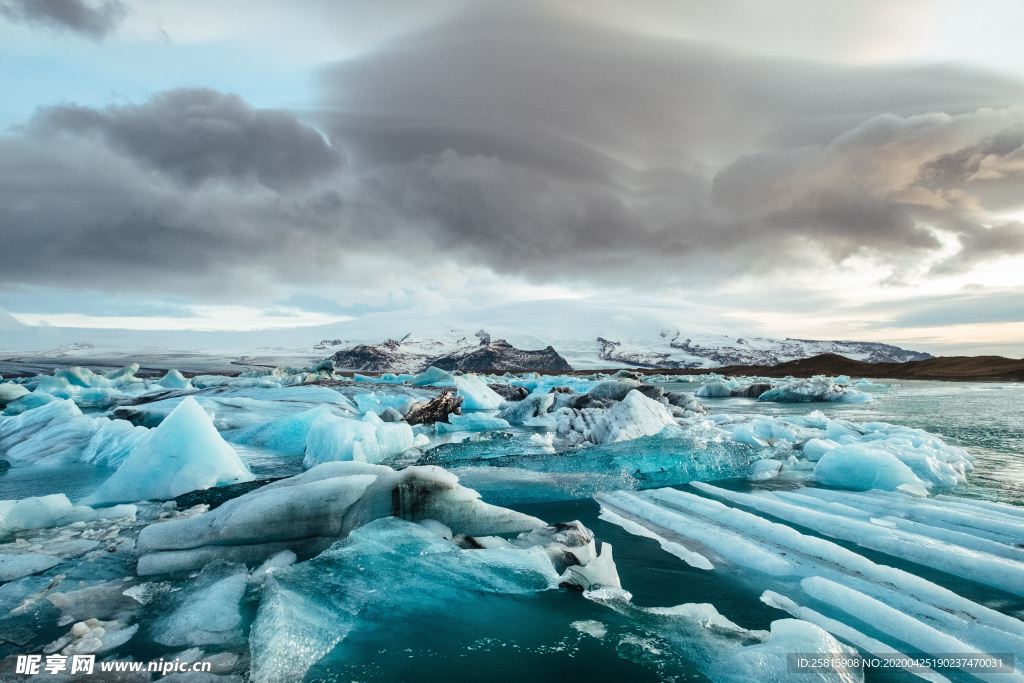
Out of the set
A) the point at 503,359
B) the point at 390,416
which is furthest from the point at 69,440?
the point at 503,359

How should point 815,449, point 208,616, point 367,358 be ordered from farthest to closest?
point 367,358 < point 815,449 < point 208,616

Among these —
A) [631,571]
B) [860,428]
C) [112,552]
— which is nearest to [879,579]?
[631,571]

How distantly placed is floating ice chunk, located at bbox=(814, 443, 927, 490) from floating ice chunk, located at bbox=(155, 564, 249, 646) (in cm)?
611

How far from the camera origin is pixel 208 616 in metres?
2.50

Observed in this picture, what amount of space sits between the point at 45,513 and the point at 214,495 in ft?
4.39

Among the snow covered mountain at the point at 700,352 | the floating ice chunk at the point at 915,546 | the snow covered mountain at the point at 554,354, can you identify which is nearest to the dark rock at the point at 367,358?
the snow covered mountain at the point at 554,354

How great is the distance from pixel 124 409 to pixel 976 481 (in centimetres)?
1505

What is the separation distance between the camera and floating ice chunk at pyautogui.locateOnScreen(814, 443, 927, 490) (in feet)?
16.4

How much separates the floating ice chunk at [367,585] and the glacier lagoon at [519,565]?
14 millimetres

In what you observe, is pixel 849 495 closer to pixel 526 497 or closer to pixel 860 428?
pixel 526 497

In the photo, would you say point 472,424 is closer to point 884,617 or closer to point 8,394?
point 884,617

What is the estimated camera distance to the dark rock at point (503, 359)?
314 ft

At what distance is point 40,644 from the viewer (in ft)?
7.46

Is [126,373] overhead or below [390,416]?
below
